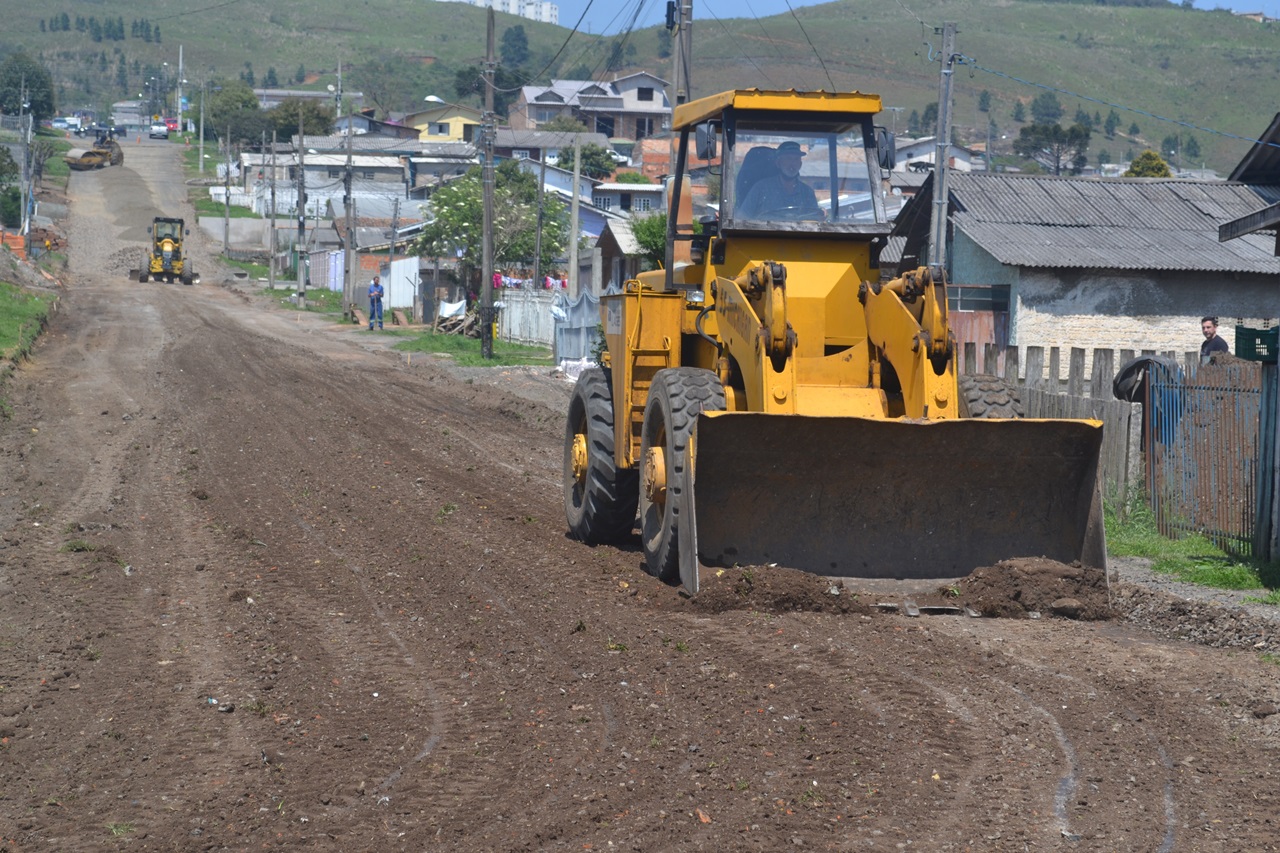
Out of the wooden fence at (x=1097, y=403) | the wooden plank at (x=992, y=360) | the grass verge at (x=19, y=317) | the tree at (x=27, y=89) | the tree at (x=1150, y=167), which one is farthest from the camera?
the tree at (x=27, y=89)

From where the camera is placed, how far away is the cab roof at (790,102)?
9.52m

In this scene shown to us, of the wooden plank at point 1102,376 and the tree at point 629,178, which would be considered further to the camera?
the tree at point 629,178

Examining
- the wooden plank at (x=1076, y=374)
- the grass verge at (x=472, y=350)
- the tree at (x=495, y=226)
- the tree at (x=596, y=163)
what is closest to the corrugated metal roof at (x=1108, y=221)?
the grass verge at (x=472, y=350)

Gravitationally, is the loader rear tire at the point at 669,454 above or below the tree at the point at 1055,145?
below

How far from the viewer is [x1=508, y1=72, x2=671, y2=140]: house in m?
138

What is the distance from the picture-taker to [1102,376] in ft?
43.8

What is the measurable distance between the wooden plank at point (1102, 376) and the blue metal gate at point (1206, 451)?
973 mm

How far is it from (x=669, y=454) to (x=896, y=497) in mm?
1456

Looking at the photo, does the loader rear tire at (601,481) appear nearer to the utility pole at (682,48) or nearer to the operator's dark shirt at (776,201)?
the operator's dark shirt at (776,201)

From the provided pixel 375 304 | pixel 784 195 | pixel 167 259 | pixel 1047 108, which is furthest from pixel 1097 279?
pixel 1047 108

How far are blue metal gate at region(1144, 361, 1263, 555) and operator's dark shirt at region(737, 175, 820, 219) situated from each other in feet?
13.3

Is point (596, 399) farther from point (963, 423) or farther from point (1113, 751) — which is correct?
point (1113, 751)

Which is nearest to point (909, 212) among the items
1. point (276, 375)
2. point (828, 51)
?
point (276, 375)

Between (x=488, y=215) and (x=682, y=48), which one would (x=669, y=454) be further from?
(x=488, y=215)
